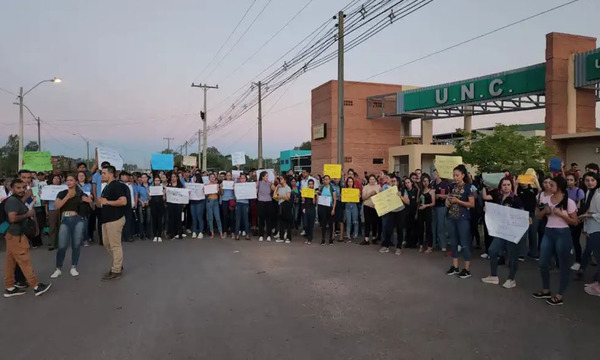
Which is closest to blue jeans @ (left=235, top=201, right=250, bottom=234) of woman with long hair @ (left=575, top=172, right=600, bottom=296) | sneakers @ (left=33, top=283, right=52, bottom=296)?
sneakers @ (left=33, top=283, right=52, bottom=296)

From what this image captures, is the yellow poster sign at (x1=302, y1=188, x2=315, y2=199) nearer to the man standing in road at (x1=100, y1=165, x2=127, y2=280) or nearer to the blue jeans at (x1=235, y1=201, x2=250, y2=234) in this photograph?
the blue jeans at (x1=235, y1=201, x2=250, y2=234)

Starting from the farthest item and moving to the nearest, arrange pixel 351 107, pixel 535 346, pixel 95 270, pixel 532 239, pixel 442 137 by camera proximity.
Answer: pixel 442 137 < pixel 351 107 < pixel 532 239 < pixel 95 270 < pixel 535 346

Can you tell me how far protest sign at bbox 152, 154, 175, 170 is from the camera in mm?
18031

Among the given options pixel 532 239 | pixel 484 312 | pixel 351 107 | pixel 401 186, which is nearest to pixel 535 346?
pixel 484 312

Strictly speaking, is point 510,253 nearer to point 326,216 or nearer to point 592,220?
point 592,220

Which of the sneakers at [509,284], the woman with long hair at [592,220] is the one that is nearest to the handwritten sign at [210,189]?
the sneakers at [509,284]

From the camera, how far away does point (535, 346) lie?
4.30 m

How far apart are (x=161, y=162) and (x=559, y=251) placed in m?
16.2

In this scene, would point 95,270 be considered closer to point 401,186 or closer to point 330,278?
point 330,278

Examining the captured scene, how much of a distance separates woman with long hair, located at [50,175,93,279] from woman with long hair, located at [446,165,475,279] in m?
6.72

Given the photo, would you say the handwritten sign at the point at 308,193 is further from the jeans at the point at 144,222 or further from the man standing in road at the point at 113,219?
the man standing in road at the point at 113,219

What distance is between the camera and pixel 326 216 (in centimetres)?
1066

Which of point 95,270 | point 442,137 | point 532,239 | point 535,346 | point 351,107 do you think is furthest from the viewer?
point 442,137

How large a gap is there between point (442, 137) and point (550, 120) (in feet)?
98.9
